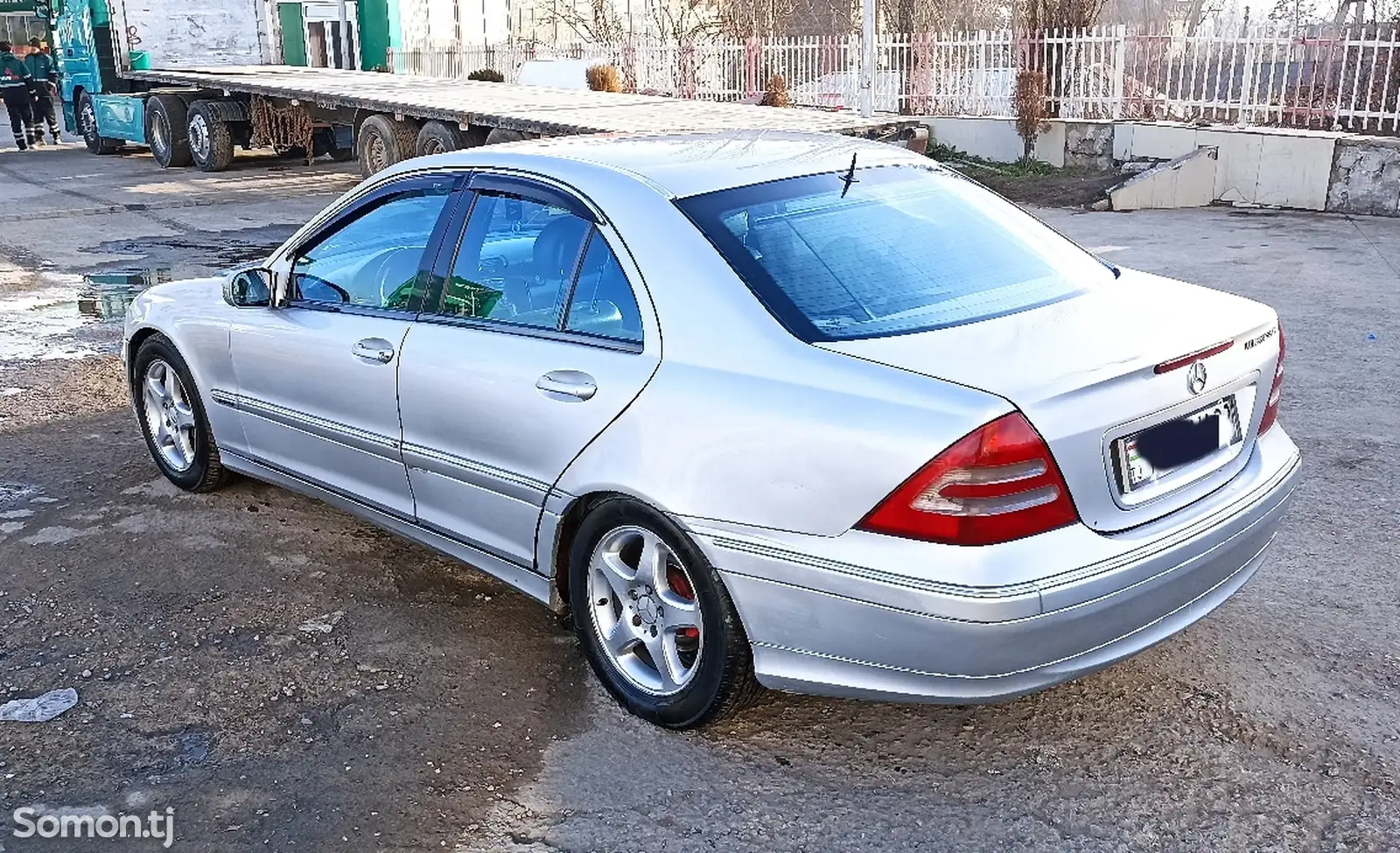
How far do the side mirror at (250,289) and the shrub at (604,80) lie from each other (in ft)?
59.2

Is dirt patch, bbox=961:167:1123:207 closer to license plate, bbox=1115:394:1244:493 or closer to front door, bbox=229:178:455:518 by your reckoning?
front door, bbox=229:178:455:518

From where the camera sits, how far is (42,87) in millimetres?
23719

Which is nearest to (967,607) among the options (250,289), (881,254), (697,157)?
(881,254)

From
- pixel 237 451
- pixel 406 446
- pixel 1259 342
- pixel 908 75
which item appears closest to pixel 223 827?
pixel 406 446

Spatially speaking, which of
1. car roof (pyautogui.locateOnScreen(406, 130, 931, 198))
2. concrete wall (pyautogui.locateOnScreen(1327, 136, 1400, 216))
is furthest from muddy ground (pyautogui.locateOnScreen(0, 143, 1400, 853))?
concrete wall (pyautogui.locateOnScreen(1327, 136, 1400, 216))

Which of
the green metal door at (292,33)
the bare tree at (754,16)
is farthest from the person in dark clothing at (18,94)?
the bare tree at (754,16)

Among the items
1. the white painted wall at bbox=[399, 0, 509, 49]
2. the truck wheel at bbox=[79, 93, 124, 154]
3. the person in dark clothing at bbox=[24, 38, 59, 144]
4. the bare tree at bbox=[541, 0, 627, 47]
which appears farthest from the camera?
the bare tree at bbox=[541, 0, 627, 47]

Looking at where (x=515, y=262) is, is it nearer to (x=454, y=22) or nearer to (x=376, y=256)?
(x=376, y=256)

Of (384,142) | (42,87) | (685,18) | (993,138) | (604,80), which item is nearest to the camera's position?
(384,142)

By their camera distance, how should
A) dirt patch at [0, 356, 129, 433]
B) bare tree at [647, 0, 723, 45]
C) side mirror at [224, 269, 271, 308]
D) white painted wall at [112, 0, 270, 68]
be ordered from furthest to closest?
bare tree at [647, 0, 723, 45], white painted wall at [112, 0, 270, 68], dirt patch at [0, 356, 129, 433], side mirror at [224, 269, 271, 308]

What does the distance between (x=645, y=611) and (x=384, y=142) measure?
497 inches

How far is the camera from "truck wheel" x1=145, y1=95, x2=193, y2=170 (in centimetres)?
1895

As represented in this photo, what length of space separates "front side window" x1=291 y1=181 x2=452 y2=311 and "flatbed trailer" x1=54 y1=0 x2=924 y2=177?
22.8ft

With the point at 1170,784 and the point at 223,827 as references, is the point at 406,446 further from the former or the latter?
the point at 1170,784
